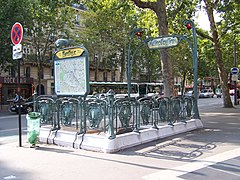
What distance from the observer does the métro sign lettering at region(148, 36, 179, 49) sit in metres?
11.5

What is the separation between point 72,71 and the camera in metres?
9.20

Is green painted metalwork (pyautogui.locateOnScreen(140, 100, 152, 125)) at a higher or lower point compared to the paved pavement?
higher

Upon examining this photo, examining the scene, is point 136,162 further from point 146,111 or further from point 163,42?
point 163,42

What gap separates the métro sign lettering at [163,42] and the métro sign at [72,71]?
13.3ft

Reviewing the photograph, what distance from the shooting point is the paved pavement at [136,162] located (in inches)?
223

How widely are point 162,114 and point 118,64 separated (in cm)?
3743

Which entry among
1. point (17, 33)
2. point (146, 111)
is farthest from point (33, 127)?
point (146, 111)

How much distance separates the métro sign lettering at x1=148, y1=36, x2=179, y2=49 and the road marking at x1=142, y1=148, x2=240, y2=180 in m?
5.33

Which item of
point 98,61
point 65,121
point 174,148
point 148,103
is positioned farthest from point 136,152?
point 98,61

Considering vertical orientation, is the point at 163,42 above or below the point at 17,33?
above

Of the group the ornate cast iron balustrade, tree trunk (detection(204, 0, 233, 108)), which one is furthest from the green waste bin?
tree trunk (detection(204, 0, 233, 108))

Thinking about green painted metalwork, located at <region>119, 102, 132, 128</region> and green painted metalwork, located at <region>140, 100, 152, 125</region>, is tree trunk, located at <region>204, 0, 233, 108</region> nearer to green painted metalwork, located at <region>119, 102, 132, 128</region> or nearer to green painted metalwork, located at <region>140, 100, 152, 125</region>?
green painted metalwork, located at <region>140, 100, 152, 125</region>

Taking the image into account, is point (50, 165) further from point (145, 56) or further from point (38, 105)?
point (145, 56)

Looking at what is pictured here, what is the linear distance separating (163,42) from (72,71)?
421 cm
